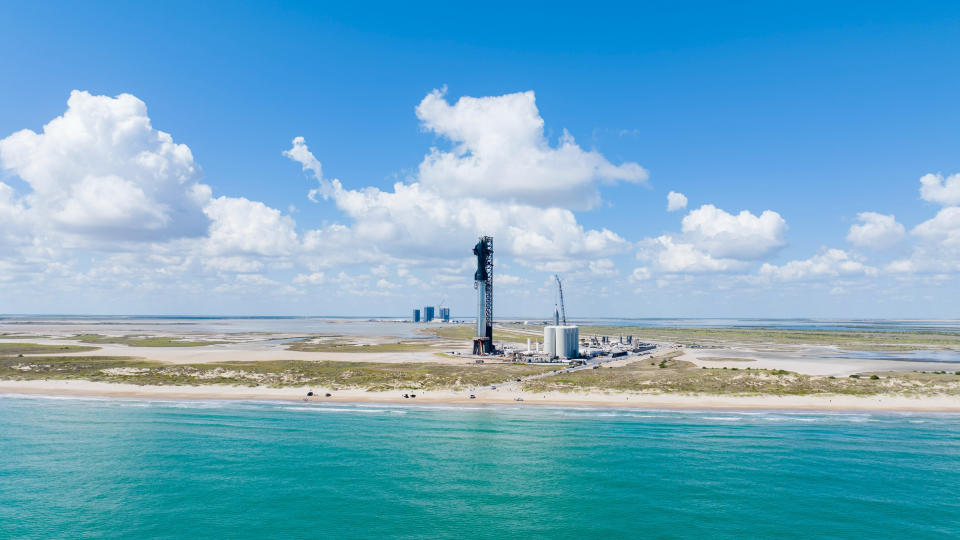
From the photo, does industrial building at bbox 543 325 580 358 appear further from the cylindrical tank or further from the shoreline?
the shoreline

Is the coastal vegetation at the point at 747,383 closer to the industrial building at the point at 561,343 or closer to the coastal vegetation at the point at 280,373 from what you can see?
the coastal vegetation at the point at 280,373

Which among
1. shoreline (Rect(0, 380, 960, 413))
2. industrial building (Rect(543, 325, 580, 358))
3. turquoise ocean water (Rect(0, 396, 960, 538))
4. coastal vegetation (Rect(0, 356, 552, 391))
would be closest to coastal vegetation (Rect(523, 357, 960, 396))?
shoreline (Rect(0, 380, 960, 413))

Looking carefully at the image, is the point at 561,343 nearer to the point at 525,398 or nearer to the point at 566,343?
the point at 566,343

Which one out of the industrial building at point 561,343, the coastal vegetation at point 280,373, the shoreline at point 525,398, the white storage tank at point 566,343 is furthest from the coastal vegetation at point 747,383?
the industrial building at point 561,343

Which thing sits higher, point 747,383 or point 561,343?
point 561,343

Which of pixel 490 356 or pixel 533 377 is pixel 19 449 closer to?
pixel 533 377

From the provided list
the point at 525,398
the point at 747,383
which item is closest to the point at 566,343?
the point at 747,383
